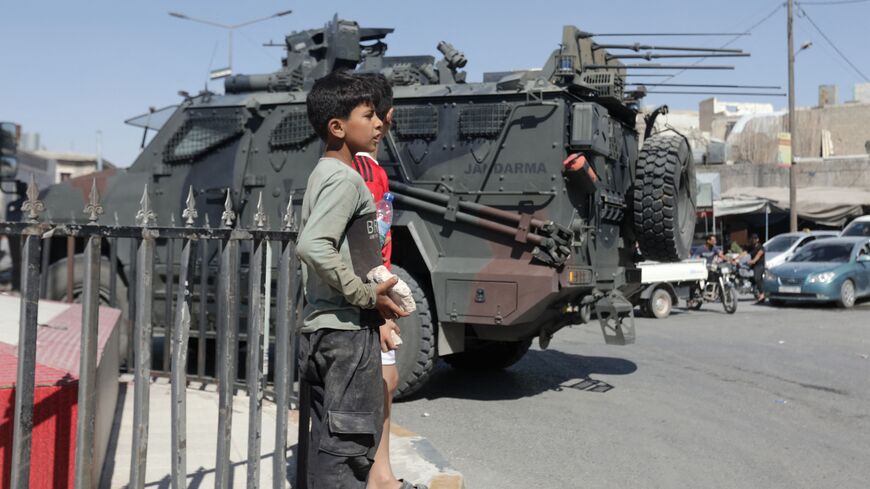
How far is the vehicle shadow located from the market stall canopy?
1751 centimetres

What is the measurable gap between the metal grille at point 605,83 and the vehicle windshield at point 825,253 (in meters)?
12.6

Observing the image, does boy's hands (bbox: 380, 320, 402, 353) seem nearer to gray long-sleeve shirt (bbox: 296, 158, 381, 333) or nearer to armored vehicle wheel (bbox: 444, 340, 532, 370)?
gray long-sleeve shirt (bbox: 296, 158, 381, 333)

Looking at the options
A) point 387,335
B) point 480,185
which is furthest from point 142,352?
point 480,185

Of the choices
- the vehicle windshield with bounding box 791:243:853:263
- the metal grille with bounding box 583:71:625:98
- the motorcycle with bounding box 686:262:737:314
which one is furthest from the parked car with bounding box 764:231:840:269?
the metal grille with bounding box 583:71:625:98

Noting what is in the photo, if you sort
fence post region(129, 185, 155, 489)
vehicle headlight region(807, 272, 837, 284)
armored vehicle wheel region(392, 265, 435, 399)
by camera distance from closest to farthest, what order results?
1. fence post region(129, 185, 155, 489)
2. armored vehicle wheel region(392, 265, 435, 399)
3. vehicle headlight region(807, 272, 837, 284)

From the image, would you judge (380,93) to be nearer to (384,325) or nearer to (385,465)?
(384,325)

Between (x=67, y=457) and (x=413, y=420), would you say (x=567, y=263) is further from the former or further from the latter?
(x=67, y=457)

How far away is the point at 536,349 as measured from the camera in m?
10.5

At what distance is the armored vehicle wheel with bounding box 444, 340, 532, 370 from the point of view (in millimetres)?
8500

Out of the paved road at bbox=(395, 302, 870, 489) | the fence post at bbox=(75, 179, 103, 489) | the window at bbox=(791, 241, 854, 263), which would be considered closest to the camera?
the fence post at bbox=(75, 179, 103, 489)

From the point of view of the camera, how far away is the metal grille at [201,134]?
330 inches

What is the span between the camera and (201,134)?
8.59 metres

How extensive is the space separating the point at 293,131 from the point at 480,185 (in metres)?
1.96

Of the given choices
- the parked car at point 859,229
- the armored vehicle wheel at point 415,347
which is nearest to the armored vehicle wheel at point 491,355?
the armored vehicle wheel at point 415,347
